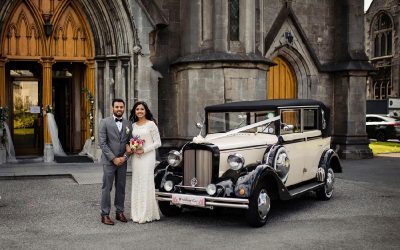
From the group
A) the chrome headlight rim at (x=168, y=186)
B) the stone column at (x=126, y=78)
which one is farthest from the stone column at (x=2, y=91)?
the chrome headlight rim at (x=168, y=186)

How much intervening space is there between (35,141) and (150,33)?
15.8ft

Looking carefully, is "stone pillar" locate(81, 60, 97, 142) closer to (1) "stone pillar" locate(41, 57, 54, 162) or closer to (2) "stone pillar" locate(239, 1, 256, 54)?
(1) "stone pillar" locate(41, 57, 54, 162)

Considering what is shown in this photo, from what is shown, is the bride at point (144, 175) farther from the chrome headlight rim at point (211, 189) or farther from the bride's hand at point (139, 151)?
the chrome headlight rim at point (211, 189)

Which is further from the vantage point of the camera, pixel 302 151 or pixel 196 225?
pixel 302 151

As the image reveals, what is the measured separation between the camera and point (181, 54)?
15602 mm

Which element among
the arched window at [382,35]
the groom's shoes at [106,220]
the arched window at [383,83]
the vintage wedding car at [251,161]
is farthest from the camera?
the arched window at [382,35]

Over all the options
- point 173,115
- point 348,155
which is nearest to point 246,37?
point 173,115

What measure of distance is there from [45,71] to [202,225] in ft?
29.5

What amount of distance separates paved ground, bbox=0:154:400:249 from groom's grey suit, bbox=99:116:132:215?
0.46 metres

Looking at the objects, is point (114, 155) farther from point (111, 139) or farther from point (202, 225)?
point (202, 225)

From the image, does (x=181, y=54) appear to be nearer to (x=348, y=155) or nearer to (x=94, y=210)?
(x=348, y=155)

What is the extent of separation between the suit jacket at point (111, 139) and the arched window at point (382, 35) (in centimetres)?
4411

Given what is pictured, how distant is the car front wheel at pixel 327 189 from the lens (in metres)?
9.63

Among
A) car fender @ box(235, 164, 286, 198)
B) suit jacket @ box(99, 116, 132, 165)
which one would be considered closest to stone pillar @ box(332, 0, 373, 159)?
car fender @ box(235, 164, 286, 198)
